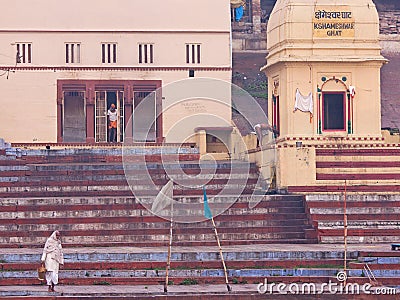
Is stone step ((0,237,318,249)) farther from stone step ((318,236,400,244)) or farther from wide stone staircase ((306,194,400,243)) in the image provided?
wide stone staircase ((306,194,400,243))

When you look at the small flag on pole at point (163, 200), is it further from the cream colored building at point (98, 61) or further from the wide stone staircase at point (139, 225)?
the cream colored building at point (98, 61)

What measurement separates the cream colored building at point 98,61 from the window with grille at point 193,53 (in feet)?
0.11

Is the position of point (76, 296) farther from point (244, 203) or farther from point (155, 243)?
point (244, 203)

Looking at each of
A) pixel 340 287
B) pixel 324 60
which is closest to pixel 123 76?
pixel 324 60

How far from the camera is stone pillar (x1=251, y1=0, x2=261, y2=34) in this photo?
175ft

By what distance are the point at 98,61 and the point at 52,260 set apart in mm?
19196

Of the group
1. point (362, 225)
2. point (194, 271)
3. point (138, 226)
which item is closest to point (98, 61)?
point (138, 226)

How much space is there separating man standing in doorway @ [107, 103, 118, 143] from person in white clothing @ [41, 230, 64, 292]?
17695mm

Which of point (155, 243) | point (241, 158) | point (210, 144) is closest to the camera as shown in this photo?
point (155, 243)

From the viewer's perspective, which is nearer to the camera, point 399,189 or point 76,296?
point 76,296

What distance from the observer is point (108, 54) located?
38719mm

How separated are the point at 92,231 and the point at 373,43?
30.2 ft

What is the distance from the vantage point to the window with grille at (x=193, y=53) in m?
38.9

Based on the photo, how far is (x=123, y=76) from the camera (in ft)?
127
